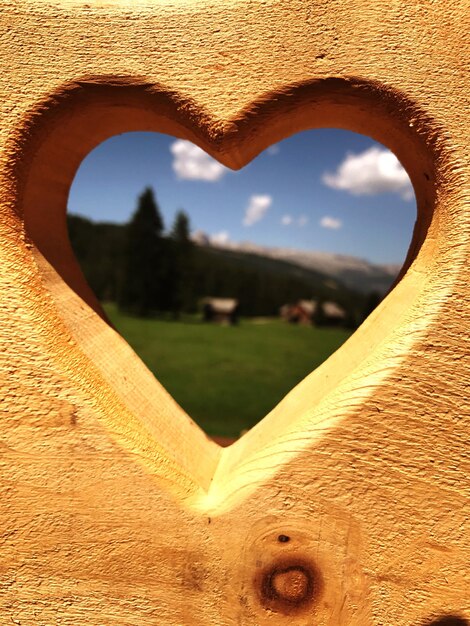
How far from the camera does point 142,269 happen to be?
2016cm

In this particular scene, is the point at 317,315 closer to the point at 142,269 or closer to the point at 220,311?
the point at 220,311

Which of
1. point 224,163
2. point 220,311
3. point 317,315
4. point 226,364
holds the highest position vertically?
point 317,315

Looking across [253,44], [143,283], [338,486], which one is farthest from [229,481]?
[143,283]

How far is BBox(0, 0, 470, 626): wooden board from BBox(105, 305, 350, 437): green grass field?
4954mm

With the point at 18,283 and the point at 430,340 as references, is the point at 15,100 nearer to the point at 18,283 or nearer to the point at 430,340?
the point at 18,283

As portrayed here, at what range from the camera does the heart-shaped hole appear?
0.81 m

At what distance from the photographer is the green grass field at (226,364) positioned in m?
6.91

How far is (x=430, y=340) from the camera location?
30.2 inches

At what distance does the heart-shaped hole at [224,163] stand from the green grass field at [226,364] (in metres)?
4.90

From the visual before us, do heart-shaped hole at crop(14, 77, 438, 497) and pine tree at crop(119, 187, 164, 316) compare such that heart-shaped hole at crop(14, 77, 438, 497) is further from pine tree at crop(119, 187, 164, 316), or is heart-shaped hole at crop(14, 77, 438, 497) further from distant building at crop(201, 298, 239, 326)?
distant building at crop(201, 298, 239, 326)

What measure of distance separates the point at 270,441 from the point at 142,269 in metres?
20.0

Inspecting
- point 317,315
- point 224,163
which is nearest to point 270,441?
point 224,163

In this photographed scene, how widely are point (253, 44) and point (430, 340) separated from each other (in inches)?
26.9

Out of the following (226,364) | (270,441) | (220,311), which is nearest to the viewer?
(270,441)
